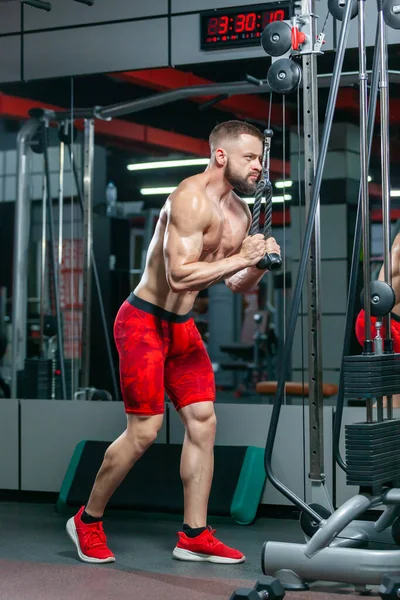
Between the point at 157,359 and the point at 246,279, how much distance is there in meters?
0.50

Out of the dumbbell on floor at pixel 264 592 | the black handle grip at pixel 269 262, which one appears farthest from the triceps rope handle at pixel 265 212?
the dumbbell on floor at pixel 264 592

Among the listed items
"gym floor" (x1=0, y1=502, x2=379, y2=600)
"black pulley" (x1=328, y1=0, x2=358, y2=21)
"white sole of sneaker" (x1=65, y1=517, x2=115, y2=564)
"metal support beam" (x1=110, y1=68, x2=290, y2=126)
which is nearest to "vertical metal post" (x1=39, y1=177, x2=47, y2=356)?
"metal support beam" (x1=110, y1=68, x2=290, y2=126)

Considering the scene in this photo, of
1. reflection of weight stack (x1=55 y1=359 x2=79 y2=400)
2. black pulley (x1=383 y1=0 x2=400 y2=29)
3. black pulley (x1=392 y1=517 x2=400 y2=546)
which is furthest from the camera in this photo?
reflection of weight stack (x1=55 y1=359 x2=79 y2=400)

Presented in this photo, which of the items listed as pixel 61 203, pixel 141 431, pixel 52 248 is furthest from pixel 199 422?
pixel 61 203

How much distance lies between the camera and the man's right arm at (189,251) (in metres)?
3.39

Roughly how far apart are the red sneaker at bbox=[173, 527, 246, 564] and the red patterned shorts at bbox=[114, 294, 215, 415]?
0.53m

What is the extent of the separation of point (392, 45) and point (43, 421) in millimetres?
2745

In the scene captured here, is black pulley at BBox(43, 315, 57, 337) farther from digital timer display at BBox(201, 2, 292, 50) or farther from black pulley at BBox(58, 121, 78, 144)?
digital timer display at BBox(201, 2, 292, 50)

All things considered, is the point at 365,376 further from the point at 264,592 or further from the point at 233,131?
the point at 233,131

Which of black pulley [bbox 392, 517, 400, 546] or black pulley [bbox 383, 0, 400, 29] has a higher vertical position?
black pulley [bbox 383, 0, 400, 29]

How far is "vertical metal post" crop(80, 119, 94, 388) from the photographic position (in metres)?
5.29

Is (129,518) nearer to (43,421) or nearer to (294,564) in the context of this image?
(43,421)

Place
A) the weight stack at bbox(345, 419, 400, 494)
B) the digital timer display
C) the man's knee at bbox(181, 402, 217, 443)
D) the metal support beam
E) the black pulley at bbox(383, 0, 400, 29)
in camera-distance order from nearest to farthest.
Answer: the weight stack at bbox(345, 419, 400, 494), the black pulley at bbox(383, 0, 400, 29), the man's knee at bbox(181, 402, 217, 443), the digital timer display, the metal support beam

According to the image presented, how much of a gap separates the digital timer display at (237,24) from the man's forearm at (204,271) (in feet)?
6.28
